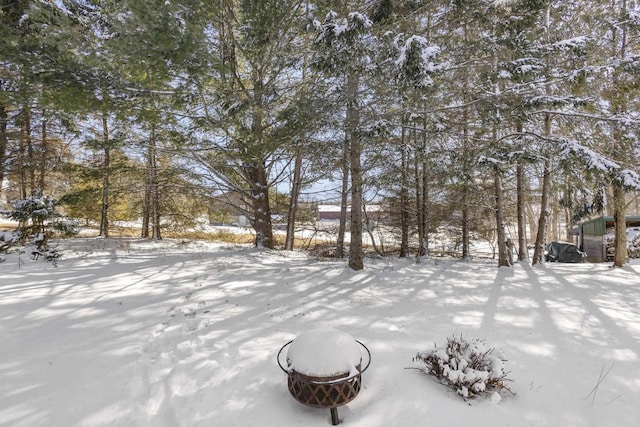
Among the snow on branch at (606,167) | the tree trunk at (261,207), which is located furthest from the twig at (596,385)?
the tree trunk at (261,207)

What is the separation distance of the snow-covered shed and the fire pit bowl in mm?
13176

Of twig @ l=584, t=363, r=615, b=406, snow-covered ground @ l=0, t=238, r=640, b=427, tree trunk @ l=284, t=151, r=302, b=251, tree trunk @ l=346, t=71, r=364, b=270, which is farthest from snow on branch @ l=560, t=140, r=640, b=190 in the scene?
tree trunk @ l=284, t=151, r=302, b=251

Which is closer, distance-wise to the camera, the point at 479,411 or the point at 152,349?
the point at 479,411

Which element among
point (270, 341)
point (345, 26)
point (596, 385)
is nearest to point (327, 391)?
point (270, 341)

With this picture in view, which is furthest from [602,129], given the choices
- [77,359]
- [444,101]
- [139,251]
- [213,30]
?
[139,251]

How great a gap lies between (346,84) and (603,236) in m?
11.4

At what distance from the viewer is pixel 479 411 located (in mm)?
2383

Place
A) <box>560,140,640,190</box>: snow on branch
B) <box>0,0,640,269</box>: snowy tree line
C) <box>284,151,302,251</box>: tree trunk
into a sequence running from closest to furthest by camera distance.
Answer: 1. <box>0,0,640,269</box>: snowy tree line
2. <box>560,140,640,190</box>: snow on branch
3. <box>284,151,302,251</box>: tree trunk

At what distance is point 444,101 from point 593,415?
5.71m

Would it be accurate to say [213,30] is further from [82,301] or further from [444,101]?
[82,301]

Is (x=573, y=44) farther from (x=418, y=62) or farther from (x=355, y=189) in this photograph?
(x=355, y=189)

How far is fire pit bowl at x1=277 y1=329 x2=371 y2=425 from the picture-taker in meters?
2.23

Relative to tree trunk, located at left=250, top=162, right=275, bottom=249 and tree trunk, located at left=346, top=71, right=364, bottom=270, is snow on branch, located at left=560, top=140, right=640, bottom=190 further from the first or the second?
tree trunk, located at left=250, top=162, right=275, bottom=249

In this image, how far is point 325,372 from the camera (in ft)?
7.37
